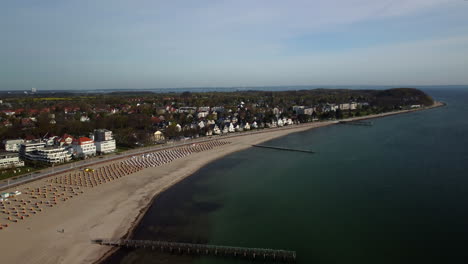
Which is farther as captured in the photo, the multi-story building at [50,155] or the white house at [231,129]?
the white house at [231,129]

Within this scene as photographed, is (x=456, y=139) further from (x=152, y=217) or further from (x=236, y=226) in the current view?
(x=152, y=217)

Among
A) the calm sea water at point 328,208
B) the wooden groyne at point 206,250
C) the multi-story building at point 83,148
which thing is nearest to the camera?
the wooden groyne at point 206,250

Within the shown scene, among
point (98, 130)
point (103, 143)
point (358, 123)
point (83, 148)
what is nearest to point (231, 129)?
point (98, 130)

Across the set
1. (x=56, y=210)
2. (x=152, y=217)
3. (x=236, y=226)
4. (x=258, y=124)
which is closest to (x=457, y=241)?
(x=236, y=226)

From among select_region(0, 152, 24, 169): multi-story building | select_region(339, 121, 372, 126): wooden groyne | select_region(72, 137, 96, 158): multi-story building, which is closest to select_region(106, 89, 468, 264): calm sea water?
select_region(72, 137, 96, 158): multi-story building

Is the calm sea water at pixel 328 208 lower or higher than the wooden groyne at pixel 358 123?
lower

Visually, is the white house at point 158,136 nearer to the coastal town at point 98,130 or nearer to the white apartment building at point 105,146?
the coastal town at point 98,130

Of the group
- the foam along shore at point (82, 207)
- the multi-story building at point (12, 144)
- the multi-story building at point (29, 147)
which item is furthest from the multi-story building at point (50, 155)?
the multi-story building at point (12, 144)
